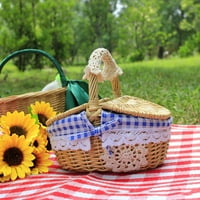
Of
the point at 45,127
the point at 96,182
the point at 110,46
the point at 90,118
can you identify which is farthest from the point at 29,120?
the point at 110,46

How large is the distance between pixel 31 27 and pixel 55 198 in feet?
22.4

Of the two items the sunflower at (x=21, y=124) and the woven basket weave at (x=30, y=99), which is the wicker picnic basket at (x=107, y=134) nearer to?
the sunflower at (x=21, y=124)

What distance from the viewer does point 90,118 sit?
1.69m

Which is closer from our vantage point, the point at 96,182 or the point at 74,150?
the point at 96,182

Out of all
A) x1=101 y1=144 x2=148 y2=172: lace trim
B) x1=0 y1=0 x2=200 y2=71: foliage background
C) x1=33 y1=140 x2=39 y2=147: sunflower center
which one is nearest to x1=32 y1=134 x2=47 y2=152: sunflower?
x1=33 y1=140 x2=39 y2=147: sunflower center

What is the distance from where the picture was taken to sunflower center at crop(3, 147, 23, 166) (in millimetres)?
1688

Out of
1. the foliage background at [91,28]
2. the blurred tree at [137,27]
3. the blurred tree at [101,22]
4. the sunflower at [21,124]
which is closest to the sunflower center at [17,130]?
the sunflower at [21,124]

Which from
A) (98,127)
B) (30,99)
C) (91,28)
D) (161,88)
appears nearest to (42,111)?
(30,99)

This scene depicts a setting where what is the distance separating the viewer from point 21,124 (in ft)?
5.77

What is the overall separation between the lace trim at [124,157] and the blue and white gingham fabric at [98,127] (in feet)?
0.23

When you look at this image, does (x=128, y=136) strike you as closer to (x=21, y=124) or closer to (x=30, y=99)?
(x=21, y=124)

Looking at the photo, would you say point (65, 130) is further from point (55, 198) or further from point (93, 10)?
point (93, 10)

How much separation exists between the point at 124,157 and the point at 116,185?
Answer: 12 centimetres

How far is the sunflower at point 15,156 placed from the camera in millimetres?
1661
